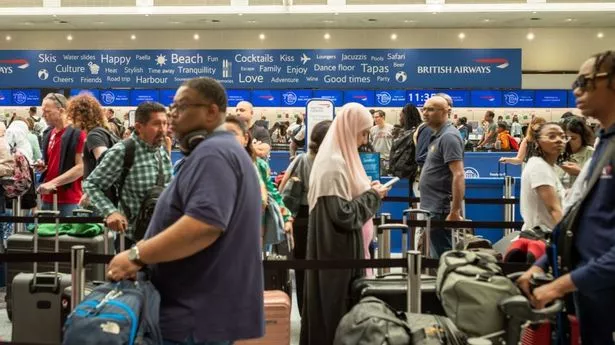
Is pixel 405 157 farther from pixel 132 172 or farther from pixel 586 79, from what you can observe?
pixel 586 79

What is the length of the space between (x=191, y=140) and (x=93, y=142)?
286cm

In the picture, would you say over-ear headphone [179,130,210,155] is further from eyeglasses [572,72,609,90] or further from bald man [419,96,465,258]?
bald man [419,96,465,258]

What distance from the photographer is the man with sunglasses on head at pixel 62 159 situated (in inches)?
224

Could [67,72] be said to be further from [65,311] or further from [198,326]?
[198,326]

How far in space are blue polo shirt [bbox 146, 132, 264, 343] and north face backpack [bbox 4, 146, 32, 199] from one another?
4.56m

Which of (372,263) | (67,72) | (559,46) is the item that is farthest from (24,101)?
(372,263)

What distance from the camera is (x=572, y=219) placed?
2.60 metres

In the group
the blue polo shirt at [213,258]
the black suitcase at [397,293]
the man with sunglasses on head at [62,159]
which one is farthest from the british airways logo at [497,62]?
the blue polo shirt at [213,258]

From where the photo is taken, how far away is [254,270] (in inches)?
101

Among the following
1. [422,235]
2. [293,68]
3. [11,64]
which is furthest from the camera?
[11,64]

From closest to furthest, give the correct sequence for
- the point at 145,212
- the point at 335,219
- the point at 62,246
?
the point at 145,212 → the point at 335,219 → the point at 62,246

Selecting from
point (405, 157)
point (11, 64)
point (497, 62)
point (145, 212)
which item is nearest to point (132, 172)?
point (145, 212)

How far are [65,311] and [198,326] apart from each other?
2186 millimetres

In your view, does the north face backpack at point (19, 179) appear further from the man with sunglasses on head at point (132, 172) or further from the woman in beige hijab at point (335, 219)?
the woman in beige hijab at point (335, 219)
